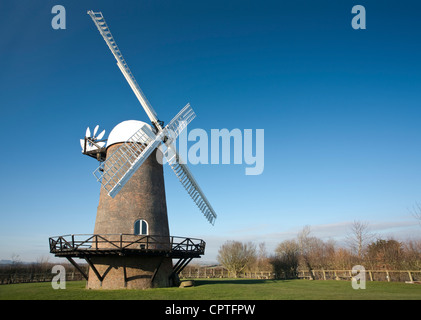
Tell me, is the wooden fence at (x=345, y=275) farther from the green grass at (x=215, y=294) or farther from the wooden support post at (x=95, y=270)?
the wooden support post at (x=95, y=270)

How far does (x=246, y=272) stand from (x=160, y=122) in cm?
2934

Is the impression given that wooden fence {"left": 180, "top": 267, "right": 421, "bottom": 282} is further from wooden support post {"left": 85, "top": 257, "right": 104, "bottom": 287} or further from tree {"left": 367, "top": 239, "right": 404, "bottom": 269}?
wooden support post {"left": 85, "top": 257, "right": 104, "bottom": 287}

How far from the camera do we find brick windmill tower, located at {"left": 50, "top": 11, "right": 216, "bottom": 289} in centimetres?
1408

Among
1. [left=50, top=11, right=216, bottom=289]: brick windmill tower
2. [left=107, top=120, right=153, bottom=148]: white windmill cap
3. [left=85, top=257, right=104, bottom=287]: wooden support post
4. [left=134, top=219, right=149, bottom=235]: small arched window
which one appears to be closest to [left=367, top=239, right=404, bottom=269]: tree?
[left=50, top=11, right=216, bottom=289]: brick windmill tower

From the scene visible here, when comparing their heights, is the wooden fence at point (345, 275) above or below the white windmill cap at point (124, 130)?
below

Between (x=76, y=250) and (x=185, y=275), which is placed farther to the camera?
(x=185, y=275)

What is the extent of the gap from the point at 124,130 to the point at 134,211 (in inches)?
190

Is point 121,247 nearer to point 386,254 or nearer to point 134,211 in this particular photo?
point 134,211

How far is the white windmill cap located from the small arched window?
4.73 metres

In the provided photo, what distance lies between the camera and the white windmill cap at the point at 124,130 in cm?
1636

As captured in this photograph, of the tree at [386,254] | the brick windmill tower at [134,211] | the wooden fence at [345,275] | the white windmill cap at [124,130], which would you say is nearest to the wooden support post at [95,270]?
the brick windmill tower at [134,211]
